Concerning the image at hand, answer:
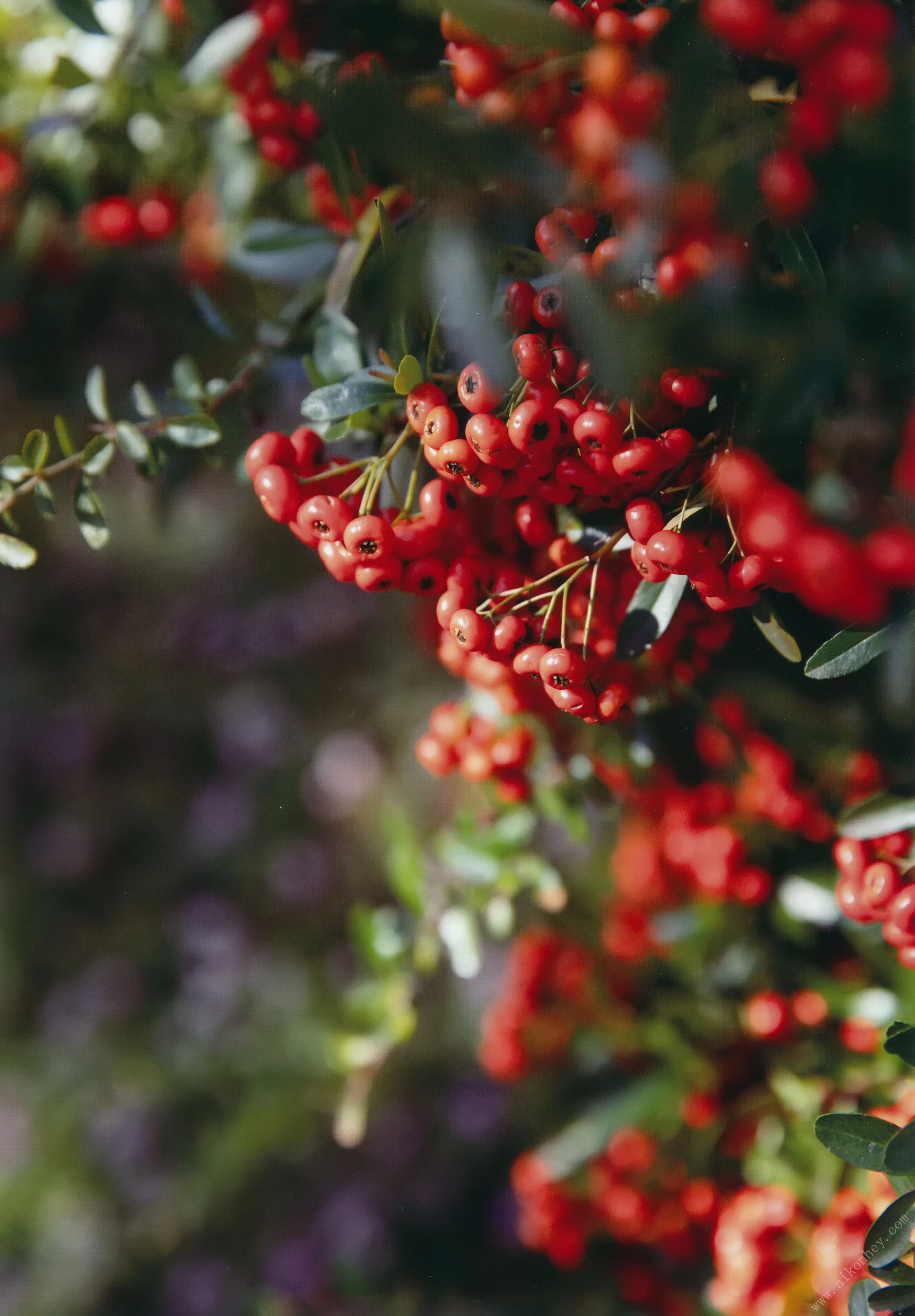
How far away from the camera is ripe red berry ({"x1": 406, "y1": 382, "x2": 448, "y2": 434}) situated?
0.45 meters

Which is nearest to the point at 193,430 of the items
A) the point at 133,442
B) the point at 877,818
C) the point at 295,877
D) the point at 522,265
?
the point at 133,442

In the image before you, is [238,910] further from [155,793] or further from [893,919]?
[893,919]

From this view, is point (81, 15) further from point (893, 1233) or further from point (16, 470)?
point (893, 1233)

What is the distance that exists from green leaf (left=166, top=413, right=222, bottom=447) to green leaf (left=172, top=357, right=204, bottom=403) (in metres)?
0.03

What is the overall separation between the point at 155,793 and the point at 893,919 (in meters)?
1.52

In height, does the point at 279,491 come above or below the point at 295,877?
above

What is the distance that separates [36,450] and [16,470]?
2 centimetres

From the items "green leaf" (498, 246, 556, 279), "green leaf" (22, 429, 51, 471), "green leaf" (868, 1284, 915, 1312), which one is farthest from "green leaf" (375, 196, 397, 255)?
"green leaf" (868, 1284, 915, 1312)

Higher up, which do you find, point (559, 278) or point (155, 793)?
point (559, 278)

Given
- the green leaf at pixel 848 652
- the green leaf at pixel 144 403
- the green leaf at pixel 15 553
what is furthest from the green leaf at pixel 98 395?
the green leaf at pixel 848 652

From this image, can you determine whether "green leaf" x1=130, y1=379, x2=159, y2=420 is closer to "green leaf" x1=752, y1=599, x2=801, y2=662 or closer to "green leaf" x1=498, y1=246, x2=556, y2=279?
"green leaf" x1=498, y1=246, x2=556, y2=279

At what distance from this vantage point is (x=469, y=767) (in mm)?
723

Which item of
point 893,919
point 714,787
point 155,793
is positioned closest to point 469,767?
point 714,787

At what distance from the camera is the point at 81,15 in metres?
0.71
